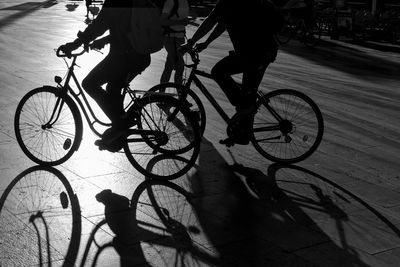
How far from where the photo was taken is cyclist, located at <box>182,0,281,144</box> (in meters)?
6.79

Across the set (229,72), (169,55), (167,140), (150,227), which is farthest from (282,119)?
(169,55)

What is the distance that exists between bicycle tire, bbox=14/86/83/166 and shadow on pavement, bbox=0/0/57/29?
51.4 feet

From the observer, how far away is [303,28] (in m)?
21.6

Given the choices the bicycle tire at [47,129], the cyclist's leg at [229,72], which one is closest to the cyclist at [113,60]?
the bicycle tire at [47,129]

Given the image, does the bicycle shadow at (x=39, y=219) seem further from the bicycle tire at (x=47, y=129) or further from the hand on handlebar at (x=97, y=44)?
the hand on handlebar at (x=97, y=44)

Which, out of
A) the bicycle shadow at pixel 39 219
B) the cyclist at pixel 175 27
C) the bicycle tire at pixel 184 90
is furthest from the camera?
the cyclist at pixel 175 27

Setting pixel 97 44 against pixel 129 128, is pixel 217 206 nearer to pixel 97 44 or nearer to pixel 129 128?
pixel 129 128

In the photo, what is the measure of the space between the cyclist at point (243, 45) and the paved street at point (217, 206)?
2.03 ft

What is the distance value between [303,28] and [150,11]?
15958mm

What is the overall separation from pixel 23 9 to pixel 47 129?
24.2m

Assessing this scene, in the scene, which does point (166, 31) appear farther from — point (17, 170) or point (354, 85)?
point (354, 85)

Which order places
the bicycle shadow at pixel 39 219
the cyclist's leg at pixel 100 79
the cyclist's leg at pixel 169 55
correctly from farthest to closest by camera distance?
the cyclist's leg at pixel 169 55 → the cyclist's leg at pixel 100 79 → the bicycle shadow at pixel 39 219

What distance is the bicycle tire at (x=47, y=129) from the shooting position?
263 inches

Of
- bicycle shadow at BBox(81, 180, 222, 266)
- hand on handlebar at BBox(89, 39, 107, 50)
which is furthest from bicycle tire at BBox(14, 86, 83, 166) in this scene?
bicycle shadow at BBox(81, 180, 222, 266)
